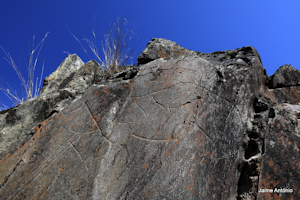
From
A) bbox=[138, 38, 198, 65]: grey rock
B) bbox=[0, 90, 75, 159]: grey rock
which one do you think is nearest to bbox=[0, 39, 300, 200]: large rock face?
bbox=[0, 90, 75, 159]: grey rock

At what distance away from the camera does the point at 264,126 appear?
182 cm

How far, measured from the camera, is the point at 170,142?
170 cm

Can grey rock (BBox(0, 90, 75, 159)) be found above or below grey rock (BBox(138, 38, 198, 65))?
below

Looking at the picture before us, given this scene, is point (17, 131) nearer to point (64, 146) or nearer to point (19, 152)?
point (19, 152)

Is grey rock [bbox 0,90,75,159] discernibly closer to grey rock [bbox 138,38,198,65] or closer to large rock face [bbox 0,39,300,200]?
large rock face [bbox 0,39,300,200]

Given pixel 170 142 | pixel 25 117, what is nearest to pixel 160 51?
pixel 170 142

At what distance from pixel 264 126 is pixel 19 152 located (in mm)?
2393

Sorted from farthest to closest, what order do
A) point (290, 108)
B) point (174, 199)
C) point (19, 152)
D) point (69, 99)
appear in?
point (69, 99), point (19, 152), point (290, 108), point (174, 199)

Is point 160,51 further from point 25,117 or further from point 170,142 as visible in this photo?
point 25,117

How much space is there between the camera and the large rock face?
1547mm

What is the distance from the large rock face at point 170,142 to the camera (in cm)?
155

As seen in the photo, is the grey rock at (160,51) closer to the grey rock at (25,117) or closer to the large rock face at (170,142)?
the large rock face at (170,142)

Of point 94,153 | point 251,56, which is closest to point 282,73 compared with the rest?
point 251,56

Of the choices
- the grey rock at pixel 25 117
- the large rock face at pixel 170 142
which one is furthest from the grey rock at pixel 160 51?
the grey rock at pixel 25 117
